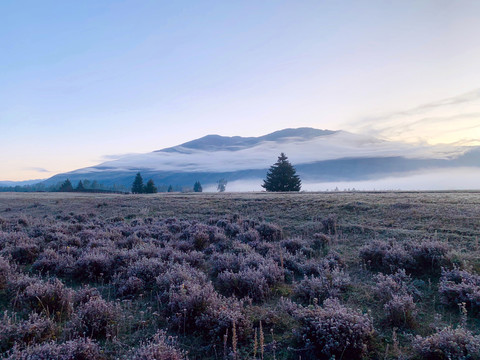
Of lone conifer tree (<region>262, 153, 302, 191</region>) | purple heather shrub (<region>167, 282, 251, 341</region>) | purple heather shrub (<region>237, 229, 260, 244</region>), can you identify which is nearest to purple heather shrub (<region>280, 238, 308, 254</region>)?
purple heather shrub (<region>237, 229, 260, 244</region>)

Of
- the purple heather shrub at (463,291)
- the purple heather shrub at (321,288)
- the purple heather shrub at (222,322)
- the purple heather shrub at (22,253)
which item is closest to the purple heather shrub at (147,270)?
the purple heather shrub at (222,322)

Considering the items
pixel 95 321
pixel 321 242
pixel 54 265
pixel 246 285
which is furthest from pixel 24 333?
pixel 321 242

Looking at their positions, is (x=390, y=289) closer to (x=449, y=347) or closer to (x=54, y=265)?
(x=449, y=347)

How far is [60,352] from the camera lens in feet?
12.3

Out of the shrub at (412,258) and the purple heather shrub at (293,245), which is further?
the purple heather shrub at (293,245)

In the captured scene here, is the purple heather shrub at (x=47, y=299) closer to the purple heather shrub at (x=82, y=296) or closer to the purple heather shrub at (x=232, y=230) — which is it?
the purple heather shrub at (x=82, y=296)

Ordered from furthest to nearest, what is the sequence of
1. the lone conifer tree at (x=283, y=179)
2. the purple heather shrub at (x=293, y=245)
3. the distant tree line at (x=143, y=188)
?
1. the distant tree line at (x=143, y=188)
2. the lone conifer tree at (x=283, y=179)
3. the purple heather shrub at (x=293, y=245)

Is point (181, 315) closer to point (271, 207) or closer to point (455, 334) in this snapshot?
point (455, 334)

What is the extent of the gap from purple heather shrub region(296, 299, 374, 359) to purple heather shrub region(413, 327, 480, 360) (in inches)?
27.1

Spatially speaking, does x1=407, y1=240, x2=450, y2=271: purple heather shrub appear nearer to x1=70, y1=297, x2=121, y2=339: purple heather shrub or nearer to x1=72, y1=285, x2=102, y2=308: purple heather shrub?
x1=70, y1=297, x2=121, y2=339: purple heather shrub

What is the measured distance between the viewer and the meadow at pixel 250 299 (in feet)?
13.6

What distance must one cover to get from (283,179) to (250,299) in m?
52.5

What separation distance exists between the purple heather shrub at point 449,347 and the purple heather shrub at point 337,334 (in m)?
0.69

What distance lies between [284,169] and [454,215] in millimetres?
46850
